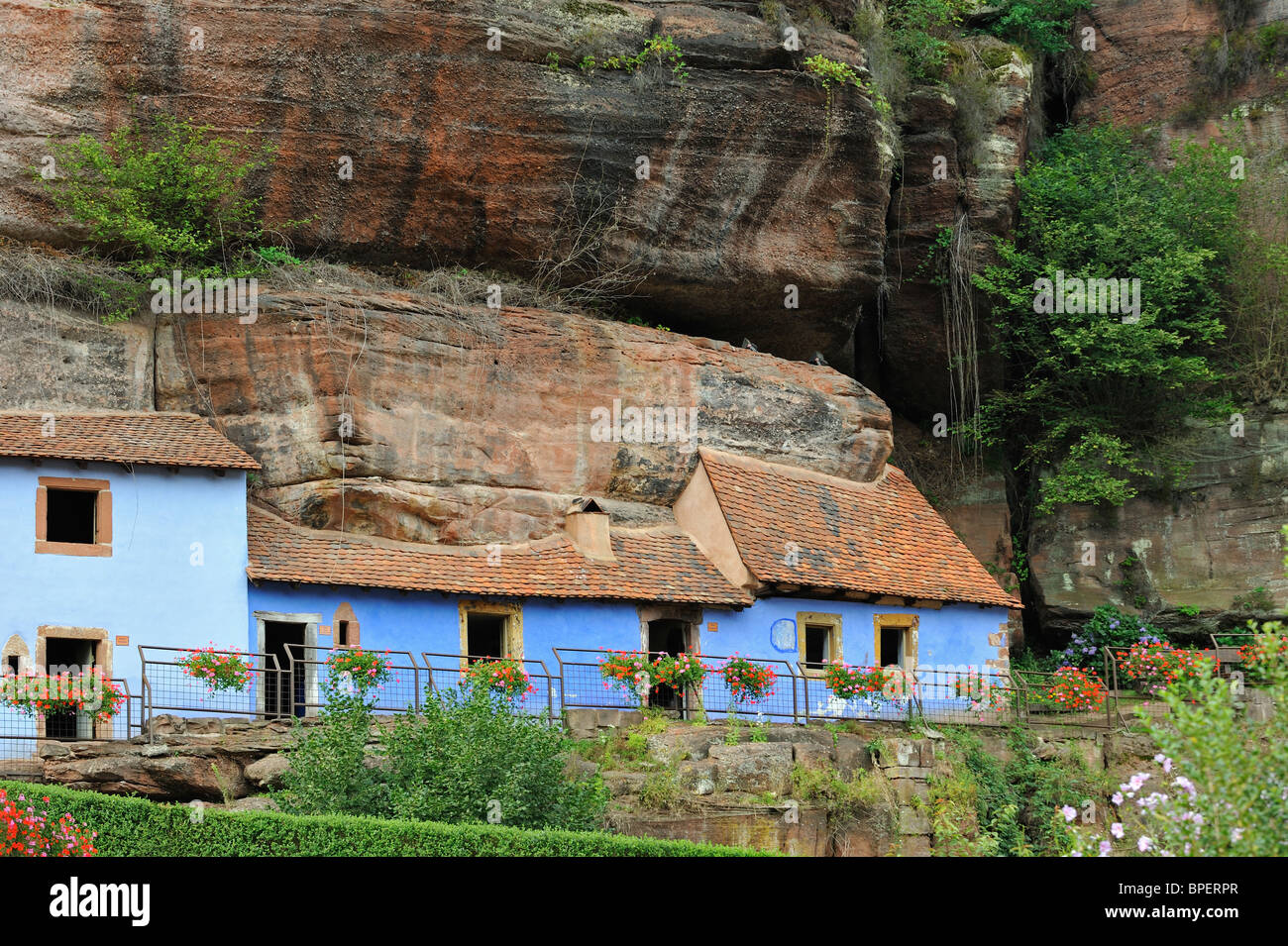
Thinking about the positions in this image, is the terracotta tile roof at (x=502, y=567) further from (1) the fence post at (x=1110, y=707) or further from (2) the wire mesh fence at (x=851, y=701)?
(1) the fence post at (x=1110, y=707)

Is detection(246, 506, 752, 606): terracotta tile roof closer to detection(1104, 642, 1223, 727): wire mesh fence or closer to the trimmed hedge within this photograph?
the trimmed hedge

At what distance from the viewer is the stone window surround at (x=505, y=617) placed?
25469mm

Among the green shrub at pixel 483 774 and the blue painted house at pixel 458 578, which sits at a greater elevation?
the blue painted house at pixel 458 578

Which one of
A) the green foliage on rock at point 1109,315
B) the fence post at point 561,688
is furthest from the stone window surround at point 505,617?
the green foliage on rock at point 1109,315

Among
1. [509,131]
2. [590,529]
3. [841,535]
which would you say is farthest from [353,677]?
[509,131]

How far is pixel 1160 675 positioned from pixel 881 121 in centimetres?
1138

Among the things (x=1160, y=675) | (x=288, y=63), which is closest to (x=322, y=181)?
(x=288, y=63)

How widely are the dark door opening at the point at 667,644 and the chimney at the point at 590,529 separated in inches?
56.7

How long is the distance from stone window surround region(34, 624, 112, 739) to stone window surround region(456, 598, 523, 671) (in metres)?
5.29

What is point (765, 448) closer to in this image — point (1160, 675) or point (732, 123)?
point (732, 123)

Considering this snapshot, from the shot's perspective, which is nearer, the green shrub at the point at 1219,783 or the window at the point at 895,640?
the green shrub at the point at 1219,783

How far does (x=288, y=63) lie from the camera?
27125mm

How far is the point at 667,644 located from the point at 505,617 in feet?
11.3

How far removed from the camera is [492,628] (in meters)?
26.7
